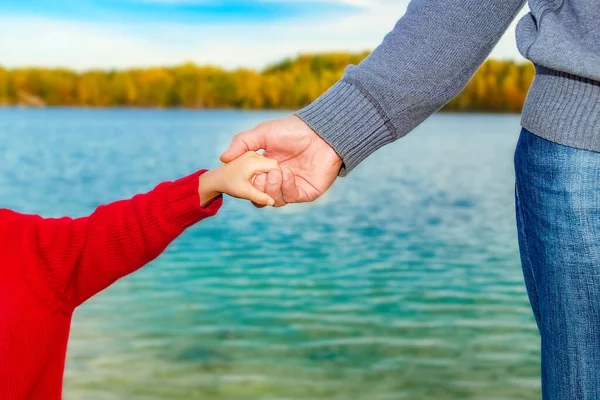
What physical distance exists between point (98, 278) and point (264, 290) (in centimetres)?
583

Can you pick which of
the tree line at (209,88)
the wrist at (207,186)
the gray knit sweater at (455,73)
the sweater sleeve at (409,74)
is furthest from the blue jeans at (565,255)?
the tree line at (209,88)

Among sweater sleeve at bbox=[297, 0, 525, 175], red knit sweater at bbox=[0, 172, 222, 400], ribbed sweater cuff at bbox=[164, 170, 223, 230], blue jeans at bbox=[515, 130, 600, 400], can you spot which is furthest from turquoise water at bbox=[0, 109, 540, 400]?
blue jeans at bbox=[515, 130, 600, 400]

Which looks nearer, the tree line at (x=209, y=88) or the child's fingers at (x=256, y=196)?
the child's fingers at (x=256, y=196)

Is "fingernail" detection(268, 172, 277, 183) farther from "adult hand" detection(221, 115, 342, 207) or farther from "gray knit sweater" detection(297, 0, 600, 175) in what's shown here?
"gray knit sweater" detection(297, 0, 600, 175)

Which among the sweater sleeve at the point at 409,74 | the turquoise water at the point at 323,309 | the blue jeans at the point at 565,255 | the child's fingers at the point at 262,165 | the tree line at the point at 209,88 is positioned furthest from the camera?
the tree line at the point at 209,88

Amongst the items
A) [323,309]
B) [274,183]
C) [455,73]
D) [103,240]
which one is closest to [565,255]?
[455,73]

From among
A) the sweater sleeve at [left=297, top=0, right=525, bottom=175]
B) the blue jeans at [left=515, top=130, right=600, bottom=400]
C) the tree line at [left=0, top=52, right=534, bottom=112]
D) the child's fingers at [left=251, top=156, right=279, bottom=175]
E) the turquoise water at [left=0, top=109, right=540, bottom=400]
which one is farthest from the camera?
the tree line at [left=0, top=52, right=534, bottom=112]

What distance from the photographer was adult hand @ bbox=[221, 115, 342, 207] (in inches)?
58.6

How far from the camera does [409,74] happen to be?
139 centimetres

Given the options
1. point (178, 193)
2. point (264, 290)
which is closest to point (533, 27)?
point (178, 193)

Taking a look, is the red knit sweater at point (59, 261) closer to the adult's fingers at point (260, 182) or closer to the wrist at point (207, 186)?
the wrist at point (207, 186)

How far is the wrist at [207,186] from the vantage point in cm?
148

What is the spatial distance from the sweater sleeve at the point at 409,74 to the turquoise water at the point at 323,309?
11.7 ft

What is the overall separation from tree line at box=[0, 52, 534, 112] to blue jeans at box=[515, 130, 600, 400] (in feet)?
81.2
